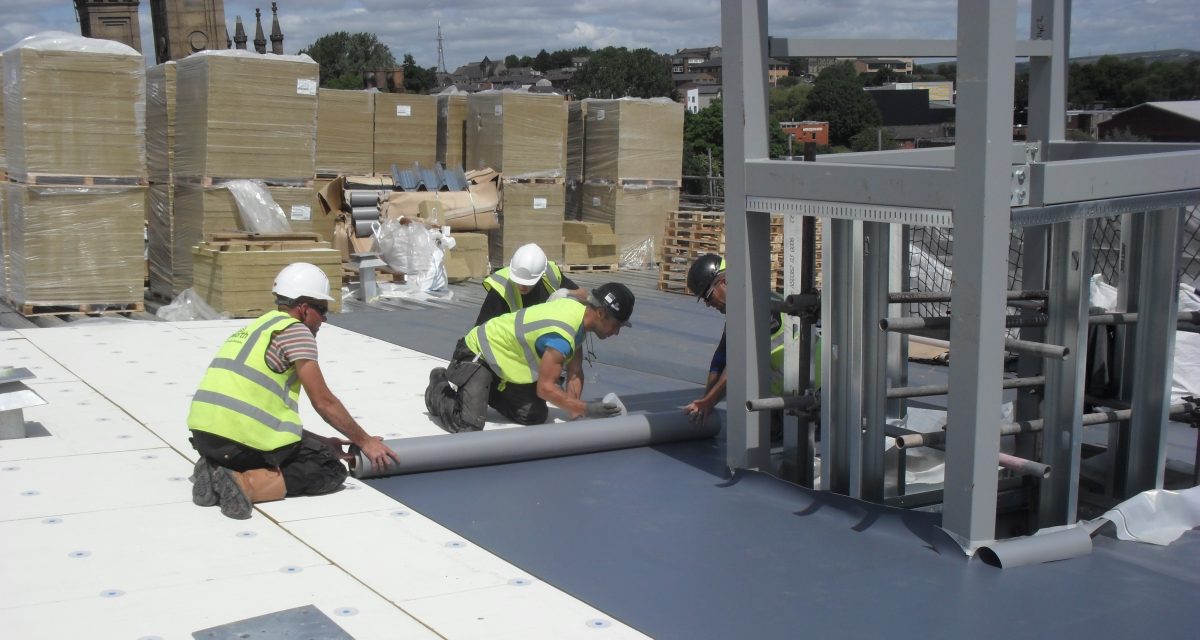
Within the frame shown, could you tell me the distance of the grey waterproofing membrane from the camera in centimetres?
447

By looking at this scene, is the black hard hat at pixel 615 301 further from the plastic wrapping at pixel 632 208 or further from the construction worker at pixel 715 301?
the plastic wrapping at pixel 632 208

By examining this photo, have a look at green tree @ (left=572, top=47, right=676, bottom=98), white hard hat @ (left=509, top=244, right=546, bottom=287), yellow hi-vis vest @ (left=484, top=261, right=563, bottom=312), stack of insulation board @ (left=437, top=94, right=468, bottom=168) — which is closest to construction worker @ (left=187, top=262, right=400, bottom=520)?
white hard hat @ (left=509, top=244, right=546, bottom=287)

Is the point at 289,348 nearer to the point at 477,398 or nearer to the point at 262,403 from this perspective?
the point at 262,403

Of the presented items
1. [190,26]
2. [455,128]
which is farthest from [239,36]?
[455,128]

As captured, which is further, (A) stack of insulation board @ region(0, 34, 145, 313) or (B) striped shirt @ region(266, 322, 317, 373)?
(A) stack of insulation board @ region(0, 34, 145, 313)

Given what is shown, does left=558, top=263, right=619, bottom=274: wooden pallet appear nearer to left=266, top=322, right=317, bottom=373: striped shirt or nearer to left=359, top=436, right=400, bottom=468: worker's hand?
left=359, top=436, right=400, bottom=468: worker's hand

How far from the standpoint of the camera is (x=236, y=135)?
41.2 ft

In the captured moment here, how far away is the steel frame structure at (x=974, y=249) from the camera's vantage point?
4.80 m

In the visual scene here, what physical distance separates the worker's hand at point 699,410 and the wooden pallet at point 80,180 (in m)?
7.63

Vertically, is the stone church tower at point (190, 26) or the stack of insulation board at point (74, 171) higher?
the stone church tower at point (190, 26)

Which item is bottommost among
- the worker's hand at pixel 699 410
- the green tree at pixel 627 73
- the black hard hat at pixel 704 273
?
the worker's hand at pixel 699 410

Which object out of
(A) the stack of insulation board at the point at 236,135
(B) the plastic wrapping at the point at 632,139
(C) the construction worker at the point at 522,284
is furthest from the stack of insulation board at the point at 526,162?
(C) the construction worker at the point at 522,284

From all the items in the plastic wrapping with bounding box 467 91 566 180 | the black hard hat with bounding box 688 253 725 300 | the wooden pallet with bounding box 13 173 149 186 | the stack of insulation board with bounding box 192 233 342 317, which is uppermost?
the plastic wrapping with bounding box 467 91 566 180

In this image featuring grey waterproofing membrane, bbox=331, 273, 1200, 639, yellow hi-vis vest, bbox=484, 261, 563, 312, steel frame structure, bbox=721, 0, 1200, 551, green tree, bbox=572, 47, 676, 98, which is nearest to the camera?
→ grey waterproofing membrane, bbox=331, 273, 1200, 639
